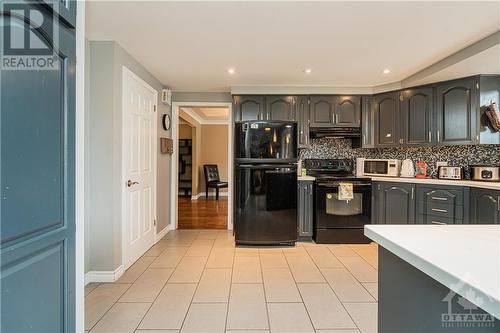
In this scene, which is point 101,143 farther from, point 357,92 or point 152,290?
point 357,92

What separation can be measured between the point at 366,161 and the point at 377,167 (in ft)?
0.61

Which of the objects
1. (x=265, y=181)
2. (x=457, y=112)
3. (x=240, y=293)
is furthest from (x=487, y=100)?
(x=240, y=293)

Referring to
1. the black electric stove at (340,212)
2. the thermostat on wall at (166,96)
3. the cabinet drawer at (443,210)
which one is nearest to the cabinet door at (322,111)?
the black electric stove at (340,212)

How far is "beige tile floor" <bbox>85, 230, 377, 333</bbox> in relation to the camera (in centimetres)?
189

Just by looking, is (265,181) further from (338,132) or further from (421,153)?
(421,153)

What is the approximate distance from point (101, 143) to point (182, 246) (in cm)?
174

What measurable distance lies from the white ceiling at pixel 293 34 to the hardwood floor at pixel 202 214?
102 inches

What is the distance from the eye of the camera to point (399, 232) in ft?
3.57

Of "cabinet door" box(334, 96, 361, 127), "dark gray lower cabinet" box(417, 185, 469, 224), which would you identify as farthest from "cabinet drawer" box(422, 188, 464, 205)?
"cabinet door" box(334, 96, 361, 127)

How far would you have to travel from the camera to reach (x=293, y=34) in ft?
7.71

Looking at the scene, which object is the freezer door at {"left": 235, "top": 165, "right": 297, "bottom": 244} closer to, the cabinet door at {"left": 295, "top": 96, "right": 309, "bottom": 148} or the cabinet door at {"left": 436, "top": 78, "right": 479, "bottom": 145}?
the cabinet door at {"left": 295, "top": 96, "right": 309, "bottom": 148}

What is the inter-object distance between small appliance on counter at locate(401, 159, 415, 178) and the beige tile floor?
1164mm

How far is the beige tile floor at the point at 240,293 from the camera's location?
1.89 m

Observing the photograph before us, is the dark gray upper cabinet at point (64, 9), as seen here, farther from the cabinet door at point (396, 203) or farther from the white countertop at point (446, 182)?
the cabinet door at point (396, 203)
